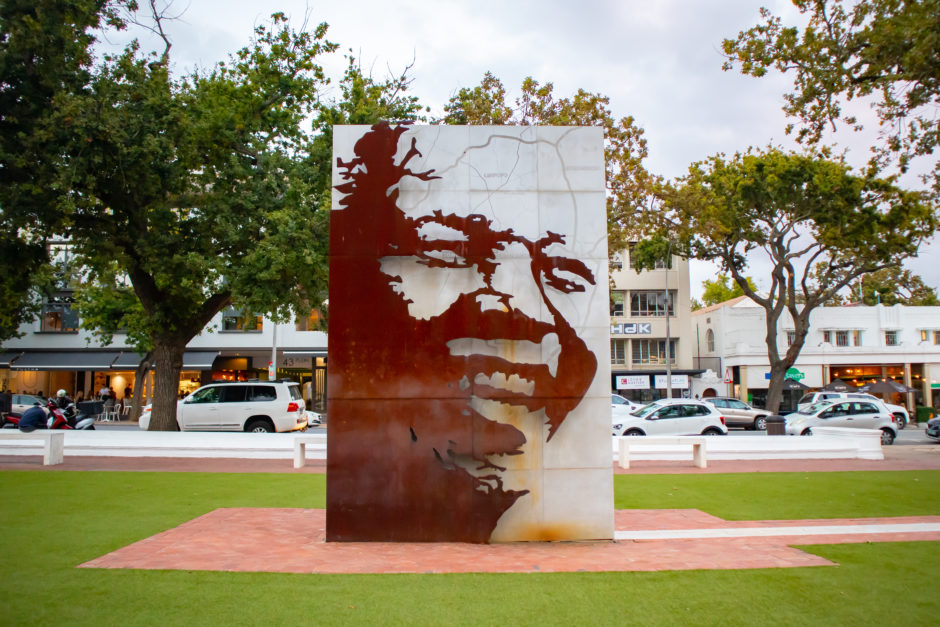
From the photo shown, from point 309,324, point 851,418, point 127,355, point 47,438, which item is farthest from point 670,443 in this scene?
point 127,355

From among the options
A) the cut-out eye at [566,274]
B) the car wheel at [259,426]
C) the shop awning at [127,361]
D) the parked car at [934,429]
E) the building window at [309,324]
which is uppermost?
the building window at [309,324]

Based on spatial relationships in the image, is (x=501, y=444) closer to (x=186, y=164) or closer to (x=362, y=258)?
(x=362, y=258)

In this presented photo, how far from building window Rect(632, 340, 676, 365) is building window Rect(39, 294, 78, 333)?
117ft

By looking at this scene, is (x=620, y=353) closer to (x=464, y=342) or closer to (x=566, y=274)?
(x=566, y=274)

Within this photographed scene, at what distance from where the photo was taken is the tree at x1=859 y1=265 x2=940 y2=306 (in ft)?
160

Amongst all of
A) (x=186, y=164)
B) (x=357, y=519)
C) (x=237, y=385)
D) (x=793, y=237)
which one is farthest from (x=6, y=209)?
(x=793, y=237)

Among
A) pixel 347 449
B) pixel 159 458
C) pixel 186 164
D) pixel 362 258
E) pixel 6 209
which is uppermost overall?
pixel 186 164

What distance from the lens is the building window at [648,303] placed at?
4559 cm

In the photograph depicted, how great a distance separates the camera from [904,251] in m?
28.9

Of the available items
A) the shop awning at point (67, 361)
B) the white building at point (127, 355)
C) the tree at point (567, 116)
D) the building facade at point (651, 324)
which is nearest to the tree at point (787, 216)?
the tree at point (567, 116)

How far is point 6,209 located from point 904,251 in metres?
32.8

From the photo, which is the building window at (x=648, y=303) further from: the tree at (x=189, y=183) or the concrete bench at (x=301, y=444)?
the concrete bench at (x=301, y=444)

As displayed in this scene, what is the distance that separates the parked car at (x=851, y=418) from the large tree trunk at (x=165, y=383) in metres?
20.5

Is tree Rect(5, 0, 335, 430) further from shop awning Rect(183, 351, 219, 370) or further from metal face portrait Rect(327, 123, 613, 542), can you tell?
shop awning Rect(183, 351, 219, 370)
